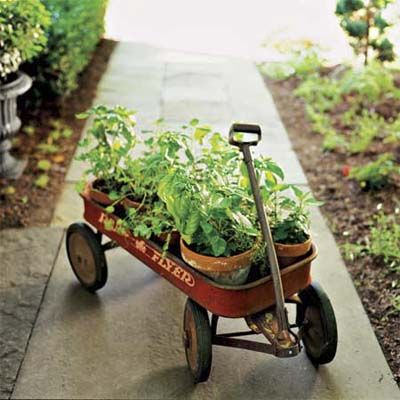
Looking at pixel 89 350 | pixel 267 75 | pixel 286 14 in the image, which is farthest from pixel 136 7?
pixel 89 350

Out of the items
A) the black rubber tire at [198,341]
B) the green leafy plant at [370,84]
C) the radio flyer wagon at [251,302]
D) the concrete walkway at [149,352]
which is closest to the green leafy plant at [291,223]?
the radio flyer wagon at [251,302]

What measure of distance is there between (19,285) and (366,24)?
409 cm

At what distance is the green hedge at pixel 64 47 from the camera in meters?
5.64

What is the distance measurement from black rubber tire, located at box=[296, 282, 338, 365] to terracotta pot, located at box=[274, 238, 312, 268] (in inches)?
9.9

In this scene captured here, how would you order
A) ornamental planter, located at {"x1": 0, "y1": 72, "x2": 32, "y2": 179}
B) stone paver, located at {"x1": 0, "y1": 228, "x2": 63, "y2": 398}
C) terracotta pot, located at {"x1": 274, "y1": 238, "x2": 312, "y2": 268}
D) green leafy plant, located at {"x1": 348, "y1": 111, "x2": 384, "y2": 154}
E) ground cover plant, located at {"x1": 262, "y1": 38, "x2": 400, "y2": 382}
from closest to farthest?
terracotta pot, located at {"x1": 274, "y1": 238, "x2": 312, "y2": 268} < stone paver, located at {"x1": 0, "y1": 228, "x2": 63, "y2": 398} < ground cover plant, located at {"x1": 262, "y1": 38, "x2": 400, "y2": 382} < ornamental planter, located at {"x1": 0, "y1": 72, "x2": 32, "y2": 179} < green leafy plant, located at {"x1": 348, "y1": 111, "x2": 384, "y2": 154}

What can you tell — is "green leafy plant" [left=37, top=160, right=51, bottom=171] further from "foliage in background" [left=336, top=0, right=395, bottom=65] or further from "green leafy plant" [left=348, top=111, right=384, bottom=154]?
"foliage in background" [left=336, top=0, right=395, bottom=65]

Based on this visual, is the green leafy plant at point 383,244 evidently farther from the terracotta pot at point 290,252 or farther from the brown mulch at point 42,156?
the brown mulch at point 42,156

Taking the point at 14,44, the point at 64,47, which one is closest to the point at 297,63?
the point at 64,47

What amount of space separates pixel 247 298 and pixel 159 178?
2.30ft

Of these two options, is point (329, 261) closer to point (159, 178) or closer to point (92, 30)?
point (159, 178)

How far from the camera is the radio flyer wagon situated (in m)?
2.90

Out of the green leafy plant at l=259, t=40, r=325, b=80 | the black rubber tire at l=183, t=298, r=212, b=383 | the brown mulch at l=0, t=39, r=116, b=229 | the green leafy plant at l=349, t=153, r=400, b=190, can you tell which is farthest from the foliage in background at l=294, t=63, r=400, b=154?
the black rubber tire at l=183, t=298, r=212, b=383

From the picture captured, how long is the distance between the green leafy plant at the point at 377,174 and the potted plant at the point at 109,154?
196 centimetres

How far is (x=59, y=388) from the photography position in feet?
10.5
